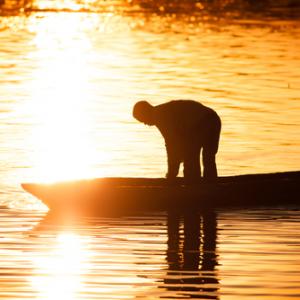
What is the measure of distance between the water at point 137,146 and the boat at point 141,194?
25 centimetres

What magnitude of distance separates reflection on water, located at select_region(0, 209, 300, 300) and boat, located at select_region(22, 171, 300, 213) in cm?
23

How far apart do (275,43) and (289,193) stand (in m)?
35.3

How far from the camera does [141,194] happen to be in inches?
808

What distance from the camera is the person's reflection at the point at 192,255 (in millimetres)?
15562

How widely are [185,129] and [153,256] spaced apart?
2712 millimetres

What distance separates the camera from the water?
16.1m

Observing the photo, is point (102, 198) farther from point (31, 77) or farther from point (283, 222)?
point (31, 77)

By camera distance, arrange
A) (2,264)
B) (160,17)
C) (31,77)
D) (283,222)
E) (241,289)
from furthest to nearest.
Result: (160,17) → (31,77) → (283,222) → (2,264) → (241,289)

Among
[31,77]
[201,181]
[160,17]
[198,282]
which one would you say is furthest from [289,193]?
[160,17]

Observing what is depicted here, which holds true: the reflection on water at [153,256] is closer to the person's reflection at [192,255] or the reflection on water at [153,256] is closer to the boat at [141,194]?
the person's reflection at [192,255]

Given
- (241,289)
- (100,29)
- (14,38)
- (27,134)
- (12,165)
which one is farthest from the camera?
(100,29)

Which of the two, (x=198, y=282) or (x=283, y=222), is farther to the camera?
(x=283, y=222)

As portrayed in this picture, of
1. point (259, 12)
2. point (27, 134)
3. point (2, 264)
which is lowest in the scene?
point (259, 12)

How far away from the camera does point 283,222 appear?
1994 centimetres
